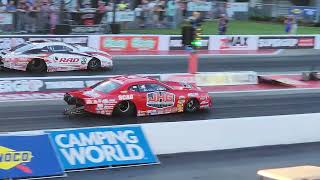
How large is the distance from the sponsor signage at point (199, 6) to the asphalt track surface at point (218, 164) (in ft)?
77.4

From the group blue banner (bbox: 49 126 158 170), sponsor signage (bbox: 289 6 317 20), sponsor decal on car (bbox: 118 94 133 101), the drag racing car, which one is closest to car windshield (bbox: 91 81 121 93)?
sponsor decal on car (bbox: 118 94 133 101)

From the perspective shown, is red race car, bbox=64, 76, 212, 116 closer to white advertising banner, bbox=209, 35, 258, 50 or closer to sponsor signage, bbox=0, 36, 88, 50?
sponsor signage, bbox=0, 36, 88, 50

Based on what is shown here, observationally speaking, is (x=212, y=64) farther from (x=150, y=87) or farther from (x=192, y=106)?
(x=150, y=87)

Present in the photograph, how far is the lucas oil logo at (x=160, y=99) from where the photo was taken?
16.2m

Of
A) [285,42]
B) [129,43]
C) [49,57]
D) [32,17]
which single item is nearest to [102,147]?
[49,57]

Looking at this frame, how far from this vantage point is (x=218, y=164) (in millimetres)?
11578

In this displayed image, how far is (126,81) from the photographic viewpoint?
16.1m

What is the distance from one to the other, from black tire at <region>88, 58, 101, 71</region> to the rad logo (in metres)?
4.53

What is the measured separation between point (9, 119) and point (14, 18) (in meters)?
12.5

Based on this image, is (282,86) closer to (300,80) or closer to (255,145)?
(300,80)

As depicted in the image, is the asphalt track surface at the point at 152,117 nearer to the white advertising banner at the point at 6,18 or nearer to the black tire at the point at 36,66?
the black tire at the point at 36,66

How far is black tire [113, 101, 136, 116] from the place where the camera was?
15.9 meters

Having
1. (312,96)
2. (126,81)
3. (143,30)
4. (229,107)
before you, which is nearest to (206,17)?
(143,30)

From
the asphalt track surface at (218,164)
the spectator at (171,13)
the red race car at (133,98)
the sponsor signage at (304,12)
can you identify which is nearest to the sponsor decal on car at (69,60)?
the red race car at (133,98)
